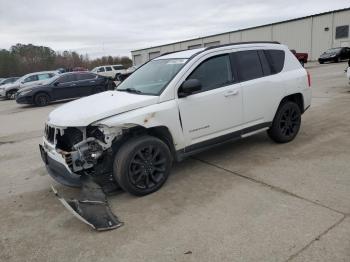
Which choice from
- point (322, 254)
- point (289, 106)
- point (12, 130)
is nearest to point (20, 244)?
point (322, 254)

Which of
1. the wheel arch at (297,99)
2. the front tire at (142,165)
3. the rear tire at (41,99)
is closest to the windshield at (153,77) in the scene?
the front tire at (142,165)

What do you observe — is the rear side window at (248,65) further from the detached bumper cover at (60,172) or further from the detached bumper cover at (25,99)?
the detached bumper cover at (25,99)

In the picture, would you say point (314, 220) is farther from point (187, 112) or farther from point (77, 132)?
point (77, 132)

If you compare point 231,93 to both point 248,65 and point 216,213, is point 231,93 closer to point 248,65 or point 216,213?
point 248,65

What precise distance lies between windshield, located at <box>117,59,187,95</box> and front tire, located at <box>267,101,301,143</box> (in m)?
2.06

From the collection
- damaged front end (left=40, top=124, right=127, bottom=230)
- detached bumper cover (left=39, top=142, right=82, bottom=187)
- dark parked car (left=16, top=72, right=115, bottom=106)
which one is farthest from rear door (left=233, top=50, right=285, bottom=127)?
dark parked car (left=16, top=72, right=115, bottom=106)

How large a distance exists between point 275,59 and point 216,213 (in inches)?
129

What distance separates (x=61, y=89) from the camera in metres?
16.8

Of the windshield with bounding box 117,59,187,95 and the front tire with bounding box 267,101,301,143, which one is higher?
the windshield with bounding box 117,59,187,95

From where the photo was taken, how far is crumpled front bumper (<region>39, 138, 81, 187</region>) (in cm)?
421

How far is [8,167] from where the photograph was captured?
6.29 meters

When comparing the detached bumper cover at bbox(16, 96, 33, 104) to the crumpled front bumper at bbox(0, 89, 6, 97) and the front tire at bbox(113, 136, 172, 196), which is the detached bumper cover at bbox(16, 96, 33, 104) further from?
the front tire at bbox(113, 136, 172, 196)

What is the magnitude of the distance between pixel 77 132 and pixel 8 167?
2.77m

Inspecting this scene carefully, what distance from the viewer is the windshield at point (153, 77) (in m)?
4.80
